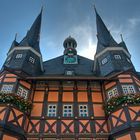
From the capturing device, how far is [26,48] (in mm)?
22641

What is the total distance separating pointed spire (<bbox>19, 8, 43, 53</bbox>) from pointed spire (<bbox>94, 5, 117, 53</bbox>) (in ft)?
25.0

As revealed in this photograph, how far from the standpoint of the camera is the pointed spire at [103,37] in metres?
23.9

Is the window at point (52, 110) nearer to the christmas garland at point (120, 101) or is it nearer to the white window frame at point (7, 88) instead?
the white window frame at point (7, 88)

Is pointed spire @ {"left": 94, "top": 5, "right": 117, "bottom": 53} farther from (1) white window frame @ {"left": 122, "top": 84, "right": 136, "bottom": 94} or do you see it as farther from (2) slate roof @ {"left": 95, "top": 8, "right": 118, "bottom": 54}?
(1) white window frame @ {"left": 122, "top": 84, "right": 136, "bottom": 94}

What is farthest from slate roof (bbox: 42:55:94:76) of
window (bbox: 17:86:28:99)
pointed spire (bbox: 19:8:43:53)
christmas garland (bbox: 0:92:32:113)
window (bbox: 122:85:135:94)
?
christmas garland (bbox: 0:92:32:113)

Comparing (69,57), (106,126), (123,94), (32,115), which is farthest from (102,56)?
(32,115)

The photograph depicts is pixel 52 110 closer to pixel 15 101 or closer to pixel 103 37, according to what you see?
pixel 15 101

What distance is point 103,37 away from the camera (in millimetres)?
26156

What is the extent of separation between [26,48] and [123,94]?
1181cm

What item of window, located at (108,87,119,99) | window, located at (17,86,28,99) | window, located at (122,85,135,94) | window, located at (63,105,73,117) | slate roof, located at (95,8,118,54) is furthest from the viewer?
slate roof, located at (95,8,118,54)

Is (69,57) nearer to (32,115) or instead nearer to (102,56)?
(102,56)

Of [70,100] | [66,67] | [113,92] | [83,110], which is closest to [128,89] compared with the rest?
[113,92]

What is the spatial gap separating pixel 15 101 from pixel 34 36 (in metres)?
12.5

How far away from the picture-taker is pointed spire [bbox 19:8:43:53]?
78.9 feet
